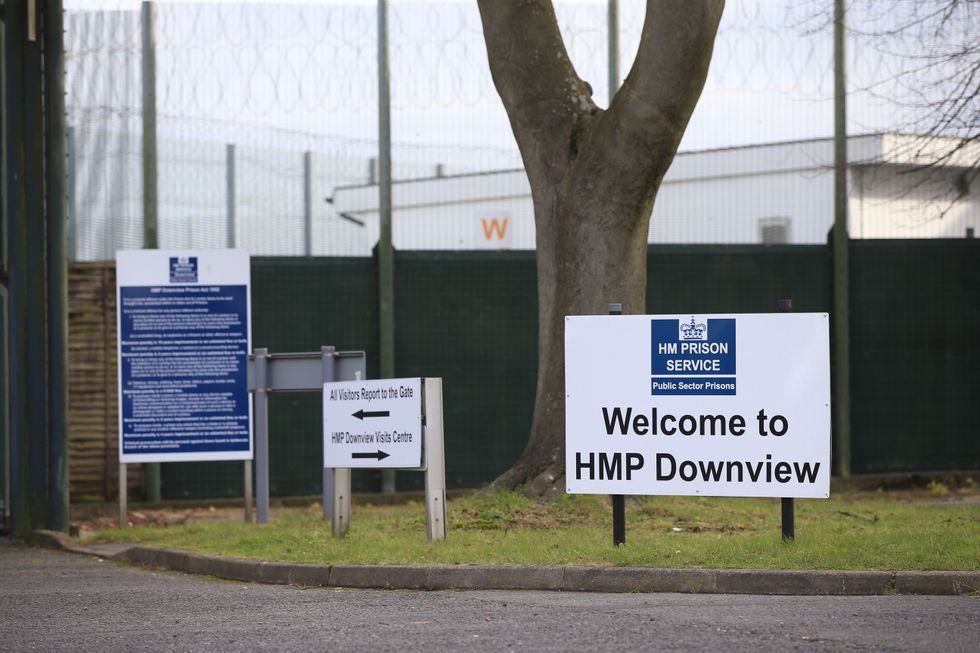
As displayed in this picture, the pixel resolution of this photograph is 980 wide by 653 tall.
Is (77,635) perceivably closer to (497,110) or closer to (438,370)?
(438,370)

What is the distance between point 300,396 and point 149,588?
6.18 m

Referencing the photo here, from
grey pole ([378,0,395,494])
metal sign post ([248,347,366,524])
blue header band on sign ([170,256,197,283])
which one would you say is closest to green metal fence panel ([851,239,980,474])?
grey pole ([378,0,395,494])

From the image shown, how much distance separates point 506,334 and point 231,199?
3.40 metres

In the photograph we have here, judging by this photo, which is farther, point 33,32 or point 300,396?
point 300,396

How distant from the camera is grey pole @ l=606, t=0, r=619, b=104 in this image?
1634 centimetres

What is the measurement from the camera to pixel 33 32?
1377 cm

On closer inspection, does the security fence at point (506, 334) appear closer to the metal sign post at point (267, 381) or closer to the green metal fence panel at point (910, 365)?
the green metal fence panel at point (910, 365)

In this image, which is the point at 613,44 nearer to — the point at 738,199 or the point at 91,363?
the point at 738,199


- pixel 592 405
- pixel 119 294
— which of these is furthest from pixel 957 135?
pixel 119 294

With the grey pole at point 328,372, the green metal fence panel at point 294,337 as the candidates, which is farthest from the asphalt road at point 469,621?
the green metal fence panel at point 294,337

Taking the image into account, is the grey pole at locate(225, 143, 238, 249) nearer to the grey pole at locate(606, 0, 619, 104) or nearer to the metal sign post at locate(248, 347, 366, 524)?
the metal sign post at locate(248, 347, 366, 524)

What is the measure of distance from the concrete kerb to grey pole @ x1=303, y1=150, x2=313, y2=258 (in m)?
6.14

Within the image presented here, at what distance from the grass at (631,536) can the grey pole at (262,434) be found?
27 centimetres

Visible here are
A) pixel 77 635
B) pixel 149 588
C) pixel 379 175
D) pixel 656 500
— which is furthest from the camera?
pixel 379 175
